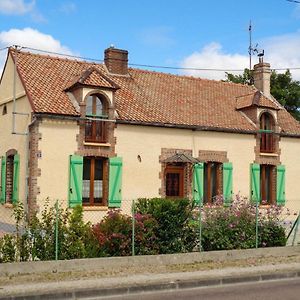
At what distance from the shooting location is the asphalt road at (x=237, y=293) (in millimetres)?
9547

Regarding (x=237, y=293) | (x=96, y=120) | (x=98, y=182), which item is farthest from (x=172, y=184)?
(x=237, y=293)

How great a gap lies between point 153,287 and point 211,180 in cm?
1353

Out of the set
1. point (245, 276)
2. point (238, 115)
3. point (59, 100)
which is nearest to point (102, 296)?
point (245, 276)

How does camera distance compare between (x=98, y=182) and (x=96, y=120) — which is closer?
(x=96, y=120)

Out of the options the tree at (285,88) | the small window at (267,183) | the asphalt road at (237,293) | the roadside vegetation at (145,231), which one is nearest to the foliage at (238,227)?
the roadside vegetation at (145,231)

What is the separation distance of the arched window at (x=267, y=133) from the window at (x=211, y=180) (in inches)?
107

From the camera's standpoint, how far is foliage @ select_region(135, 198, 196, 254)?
1348 cm

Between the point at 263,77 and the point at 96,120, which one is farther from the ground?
the point at 263,77

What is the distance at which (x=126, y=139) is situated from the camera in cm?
2130

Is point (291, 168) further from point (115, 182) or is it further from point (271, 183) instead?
point (115, 182)

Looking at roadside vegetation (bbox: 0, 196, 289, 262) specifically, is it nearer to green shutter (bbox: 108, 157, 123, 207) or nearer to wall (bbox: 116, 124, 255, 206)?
green shutter (bbox: 108, 157, 123, 207)

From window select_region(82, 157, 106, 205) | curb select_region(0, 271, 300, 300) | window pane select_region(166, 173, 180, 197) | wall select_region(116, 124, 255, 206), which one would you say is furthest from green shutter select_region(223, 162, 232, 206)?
curb select_region(0, 271, 300, 300)

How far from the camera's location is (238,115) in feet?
82.8

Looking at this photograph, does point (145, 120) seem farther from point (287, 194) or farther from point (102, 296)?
point (102, 296)
